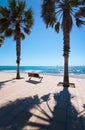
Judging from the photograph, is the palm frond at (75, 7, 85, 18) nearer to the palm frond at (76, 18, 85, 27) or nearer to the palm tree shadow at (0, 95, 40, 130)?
the palm frond at (76, 18, 85, 27)

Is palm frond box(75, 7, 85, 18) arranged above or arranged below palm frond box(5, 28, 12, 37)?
above

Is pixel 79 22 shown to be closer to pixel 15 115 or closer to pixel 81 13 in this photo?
pixel 81 13

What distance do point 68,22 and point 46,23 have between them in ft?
5.84

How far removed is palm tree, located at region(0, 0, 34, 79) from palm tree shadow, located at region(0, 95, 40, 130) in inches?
455

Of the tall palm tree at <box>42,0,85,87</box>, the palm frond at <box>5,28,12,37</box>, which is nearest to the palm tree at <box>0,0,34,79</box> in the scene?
the palm frond at <box>5,28,12,37</box>

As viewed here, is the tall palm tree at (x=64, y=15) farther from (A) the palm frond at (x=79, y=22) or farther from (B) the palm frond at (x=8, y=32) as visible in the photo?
(B) the palm frond at (x=8, y=32)

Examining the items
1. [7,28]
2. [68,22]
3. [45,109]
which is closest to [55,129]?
[45,109]

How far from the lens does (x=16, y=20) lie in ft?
57.6

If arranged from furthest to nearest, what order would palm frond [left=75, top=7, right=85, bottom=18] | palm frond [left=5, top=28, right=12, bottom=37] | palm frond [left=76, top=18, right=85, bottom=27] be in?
palm frond [left=5, top=28, right=12, bottom=37]
palm frond [left=76, top=18, right=85, bottom=27]
palm frond [left=75, top=7, right=85, bottom=18]

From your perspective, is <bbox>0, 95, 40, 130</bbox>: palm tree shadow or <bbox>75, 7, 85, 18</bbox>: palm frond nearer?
<bbox>0, 95, 40, 130</bbox>: palm tree shadow

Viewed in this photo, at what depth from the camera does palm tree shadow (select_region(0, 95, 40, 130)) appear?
4.95 meters

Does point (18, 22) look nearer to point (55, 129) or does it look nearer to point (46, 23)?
point (46, 23)

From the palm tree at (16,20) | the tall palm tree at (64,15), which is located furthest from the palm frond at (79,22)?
the palm tree at (16,20)

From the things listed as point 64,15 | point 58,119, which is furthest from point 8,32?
point 58,119
